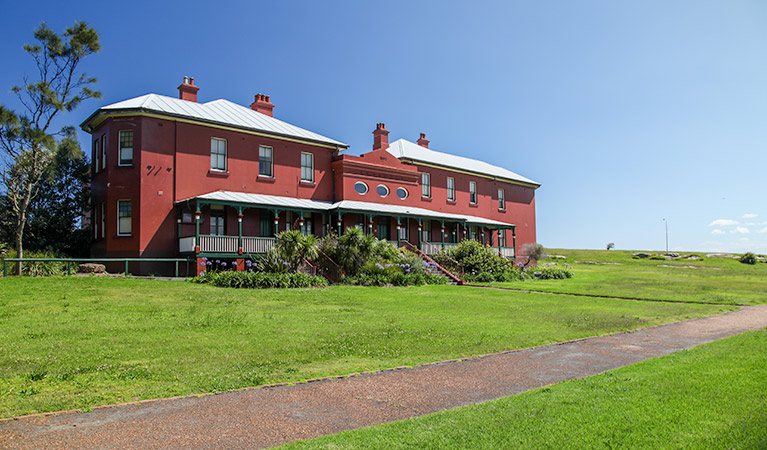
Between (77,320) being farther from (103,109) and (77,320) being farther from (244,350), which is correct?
(103,109)

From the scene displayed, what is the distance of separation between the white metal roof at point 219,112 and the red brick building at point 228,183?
0.09 meters

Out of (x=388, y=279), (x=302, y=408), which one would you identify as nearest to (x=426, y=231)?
(x=388, y=279)

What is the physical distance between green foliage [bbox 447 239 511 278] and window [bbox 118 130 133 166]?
16.9 meters

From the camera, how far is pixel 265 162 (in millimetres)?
27594

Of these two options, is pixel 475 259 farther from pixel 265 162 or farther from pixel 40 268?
pixel 40 268

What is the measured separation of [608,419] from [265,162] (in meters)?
24.8

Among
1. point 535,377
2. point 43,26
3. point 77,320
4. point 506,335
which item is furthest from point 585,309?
point 43,26

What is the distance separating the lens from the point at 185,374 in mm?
6848

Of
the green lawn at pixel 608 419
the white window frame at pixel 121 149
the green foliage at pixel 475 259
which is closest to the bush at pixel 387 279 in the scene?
the green foliage at pixel 475 259

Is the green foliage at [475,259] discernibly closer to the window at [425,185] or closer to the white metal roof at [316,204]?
the white metal roof at [316,204]

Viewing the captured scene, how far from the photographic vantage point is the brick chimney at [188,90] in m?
27.7

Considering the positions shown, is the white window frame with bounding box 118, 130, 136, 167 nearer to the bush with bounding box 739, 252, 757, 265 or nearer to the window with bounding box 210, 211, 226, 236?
the window with bounding box 210, 211, 226, 236

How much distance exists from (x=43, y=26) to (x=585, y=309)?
25218 mm

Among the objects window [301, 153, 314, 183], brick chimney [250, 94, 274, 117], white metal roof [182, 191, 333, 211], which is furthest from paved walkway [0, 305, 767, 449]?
brick chimney [250, 94, 274, 117]
